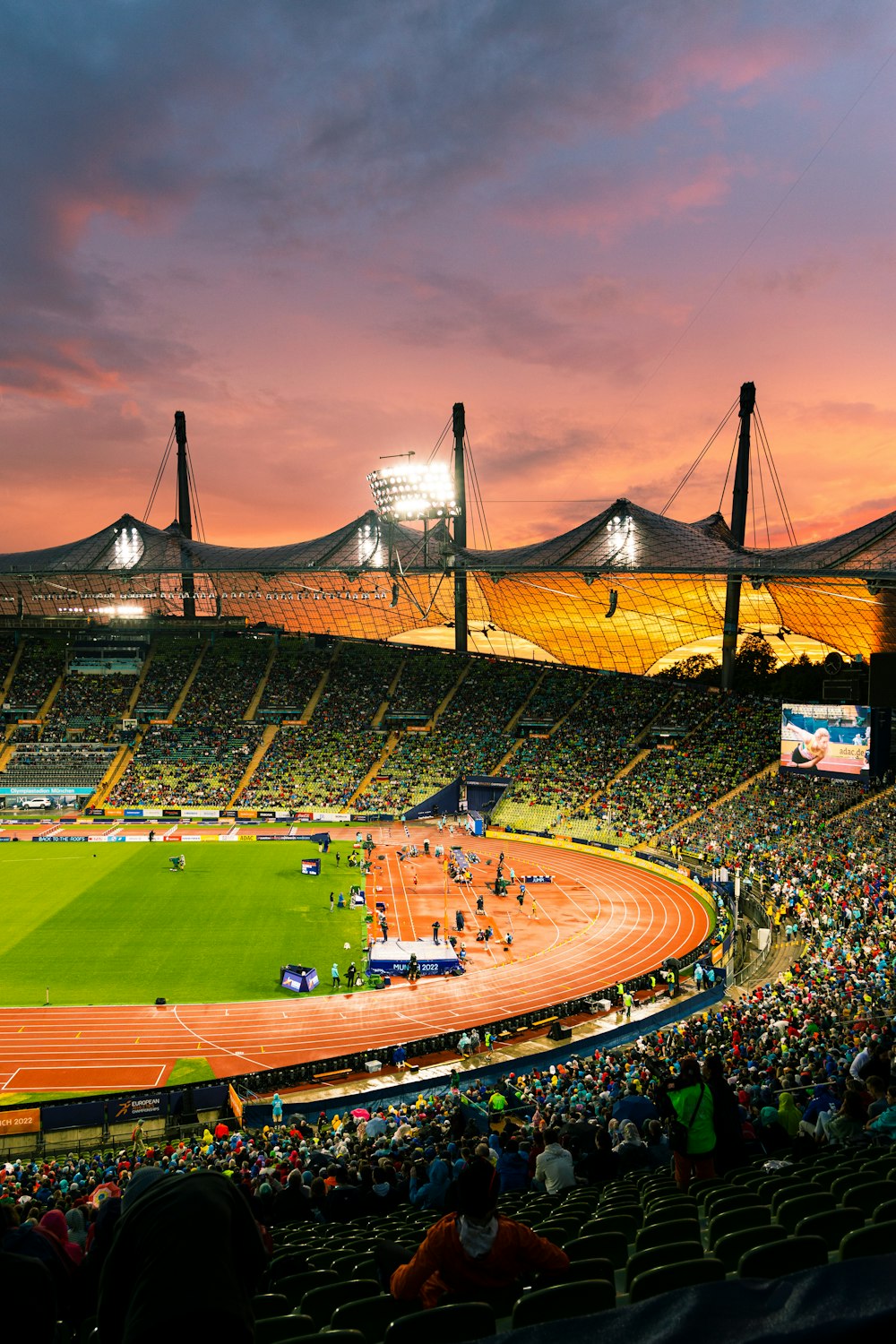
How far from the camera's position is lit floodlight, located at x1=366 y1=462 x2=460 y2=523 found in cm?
5116

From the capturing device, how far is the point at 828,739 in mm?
42219

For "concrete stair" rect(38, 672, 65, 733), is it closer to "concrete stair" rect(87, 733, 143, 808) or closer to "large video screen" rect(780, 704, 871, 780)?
"concrete stair" rect(87, 733, 143, 808)

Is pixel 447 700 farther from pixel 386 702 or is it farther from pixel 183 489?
pixel 183 489

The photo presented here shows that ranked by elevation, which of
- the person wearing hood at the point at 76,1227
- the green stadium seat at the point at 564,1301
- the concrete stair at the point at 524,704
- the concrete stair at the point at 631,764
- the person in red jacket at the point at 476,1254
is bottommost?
the person wearing hood at the point at 76,1227

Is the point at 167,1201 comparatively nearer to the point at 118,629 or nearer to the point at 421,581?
the point at 421,581

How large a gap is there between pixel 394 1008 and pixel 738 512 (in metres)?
53.9

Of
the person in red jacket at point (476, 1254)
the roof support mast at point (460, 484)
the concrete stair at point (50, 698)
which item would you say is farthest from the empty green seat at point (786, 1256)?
the concrete stair at point (50, 698)

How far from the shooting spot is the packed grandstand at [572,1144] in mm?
2527

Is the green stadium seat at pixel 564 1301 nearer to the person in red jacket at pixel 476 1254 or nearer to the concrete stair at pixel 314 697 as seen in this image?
the person in red jacket at pixel 476 1254

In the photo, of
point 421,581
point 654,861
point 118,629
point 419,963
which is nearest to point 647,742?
point 654,861

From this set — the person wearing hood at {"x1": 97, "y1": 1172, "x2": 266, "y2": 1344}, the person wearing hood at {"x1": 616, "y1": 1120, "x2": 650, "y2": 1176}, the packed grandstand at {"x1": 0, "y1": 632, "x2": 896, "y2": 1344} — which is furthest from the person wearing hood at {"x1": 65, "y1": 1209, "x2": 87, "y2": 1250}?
the person wearing hood at {"x1": 97, "y1": 1172, "x2": 266, "y2": 1344}

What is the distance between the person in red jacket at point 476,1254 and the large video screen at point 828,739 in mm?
41191

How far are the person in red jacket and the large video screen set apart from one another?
4119cm

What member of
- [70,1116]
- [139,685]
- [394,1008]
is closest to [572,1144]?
[70,1116]
